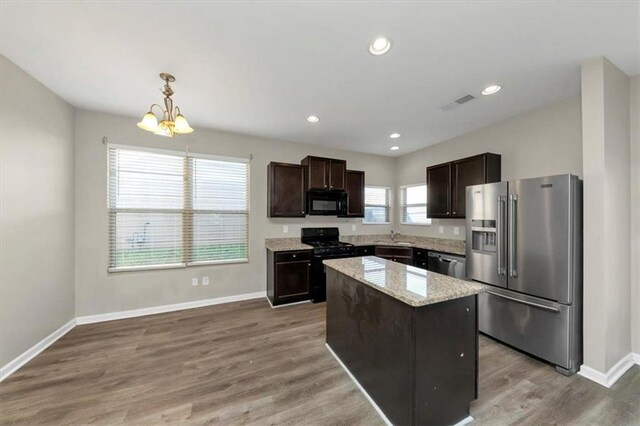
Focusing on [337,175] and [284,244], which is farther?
[337,175]

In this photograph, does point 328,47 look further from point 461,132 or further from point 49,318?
point 49,318

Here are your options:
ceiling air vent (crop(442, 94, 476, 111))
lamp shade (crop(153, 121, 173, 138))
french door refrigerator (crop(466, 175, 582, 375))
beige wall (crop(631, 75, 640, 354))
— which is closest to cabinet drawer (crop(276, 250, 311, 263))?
lamp shade (crop(153, 121, 173, 138))

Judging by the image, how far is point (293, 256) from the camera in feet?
12.6

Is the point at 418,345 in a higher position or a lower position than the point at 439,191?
lower

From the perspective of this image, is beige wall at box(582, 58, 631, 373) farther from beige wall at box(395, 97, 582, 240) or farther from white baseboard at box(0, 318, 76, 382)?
white baseboard at box(0, 318, 76, 382)

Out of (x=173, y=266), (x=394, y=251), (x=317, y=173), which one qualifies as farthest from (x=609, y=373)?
(x=173, y=266)

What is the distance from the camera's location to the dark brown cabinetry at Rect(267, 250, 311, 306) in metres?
3.73

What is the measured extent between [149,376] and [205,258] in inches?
73.1

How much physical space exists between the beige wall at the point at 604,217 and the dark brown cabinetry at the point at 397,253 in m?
2.21

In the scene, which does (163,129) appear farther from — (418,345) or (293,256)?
(418,345)

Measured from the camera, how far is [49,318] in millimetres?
2650

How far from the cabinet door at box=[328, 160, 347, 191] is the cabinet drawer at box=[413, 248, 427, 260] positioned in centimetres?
167

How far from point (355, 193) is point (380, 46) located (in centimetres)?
295

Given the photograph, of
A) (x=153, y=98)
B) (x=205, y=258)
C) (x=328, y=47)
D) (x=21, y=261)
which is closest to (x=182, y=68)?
(x=153, y=98)
